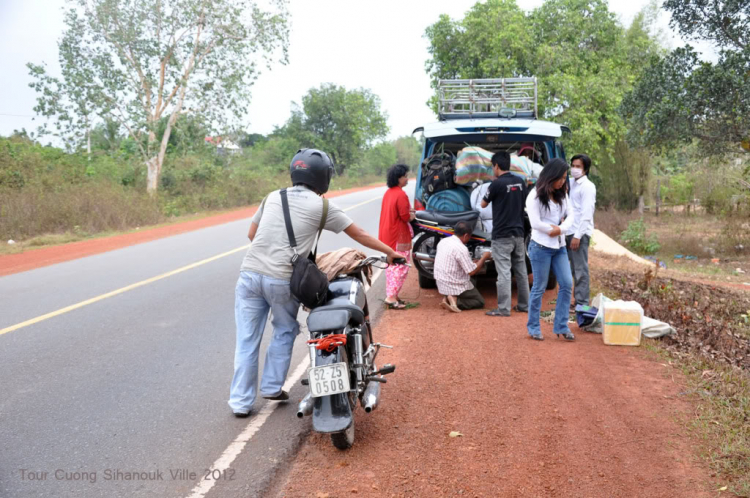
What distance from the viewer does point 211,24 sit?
1080 inches

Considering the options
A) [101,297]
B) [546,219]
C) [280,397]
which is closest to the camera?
[280,397]

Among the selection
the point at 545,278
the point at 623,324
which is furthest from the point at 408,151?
the point at 623,324

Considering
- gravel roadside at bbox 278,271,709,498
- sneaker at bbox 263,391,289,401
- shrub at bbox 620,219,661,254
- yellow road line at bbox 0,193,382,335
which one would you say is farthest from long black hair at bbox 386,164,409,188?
shrub at bbox 620,219,661,254

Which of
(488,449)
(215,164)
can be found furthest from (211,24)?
(488,449)

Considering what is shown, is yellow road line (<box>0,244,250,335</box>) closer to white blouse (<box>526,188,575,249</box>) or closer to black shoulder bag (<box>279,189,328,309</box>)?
black shoulder bag (<box>279,189,328,309</box>)

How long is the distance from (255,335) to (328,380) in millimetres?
1002

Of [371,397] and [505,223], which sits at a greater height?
[505,223]

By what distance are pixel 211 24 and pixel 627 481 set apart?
27.7 metres

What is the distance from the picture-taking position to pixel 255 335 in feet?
15.0

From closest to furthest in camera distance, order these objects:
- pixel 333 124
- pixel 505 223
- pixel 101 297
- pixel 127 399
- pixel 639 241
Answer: pixel 127 399 < pixel 505 223 < pixel 101 297 < pixel 639 241 < pixel 333 124

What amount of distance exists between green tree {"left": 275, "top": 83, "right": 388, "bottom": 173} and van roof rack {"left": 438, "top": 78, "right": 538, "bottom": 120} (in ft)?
132

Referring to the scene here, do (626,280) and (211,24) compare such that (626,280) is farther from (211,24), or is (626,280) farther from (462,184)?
(211,24)

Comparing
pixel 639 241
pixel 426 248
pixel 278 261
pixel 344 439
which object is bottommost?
pixel 639 241

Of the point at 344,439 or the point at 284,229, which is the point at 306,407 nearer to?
the point at 344,439
